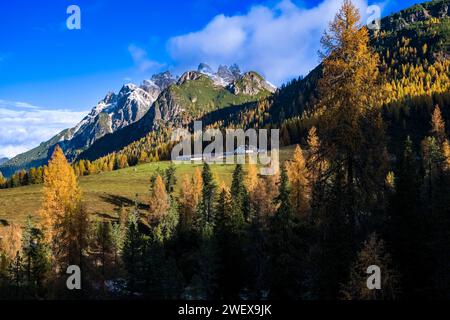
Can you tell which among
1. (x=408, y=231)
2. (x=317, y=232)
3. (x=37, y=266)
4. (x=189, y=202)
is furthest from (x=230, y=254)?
(x=189, y=202)

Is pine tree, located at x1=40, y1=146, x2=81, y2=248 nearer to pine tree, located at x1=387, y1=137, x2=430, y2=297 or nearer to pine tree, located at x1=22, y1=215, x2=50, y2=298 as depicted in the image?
pine tree, located at x1=22, y1=215, x2=50, y2=298

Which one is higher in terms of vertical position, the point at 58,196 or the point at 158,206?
the point at 58,196

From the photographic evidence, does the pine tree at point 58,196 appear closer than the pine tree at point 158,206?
Yes

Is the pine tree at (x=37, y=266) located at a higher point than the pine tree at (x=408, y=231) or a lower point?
lower

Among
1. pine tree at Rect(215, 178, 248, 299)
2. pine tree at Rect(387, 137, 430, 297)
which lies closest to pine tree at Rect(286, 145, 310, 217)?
pine tree at Rect(215, 178, 248, 299)

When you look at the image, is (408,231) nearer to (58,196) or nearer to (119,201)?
(58,196)

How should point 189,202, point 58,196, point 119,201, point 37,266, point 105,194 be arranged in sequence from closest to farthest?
point 58,196 → point 37,266 → point 189,202 → point 119,201 → point 105,194

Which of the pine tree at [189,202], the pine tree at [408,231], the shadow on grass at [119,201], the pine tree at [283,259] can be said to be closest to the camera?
the pine tree at [408,231]

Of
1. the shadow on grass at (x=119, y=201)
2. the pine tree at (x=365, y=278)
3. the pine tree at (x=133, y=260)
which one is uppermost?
the shadow on grass at (x=119, y=201)

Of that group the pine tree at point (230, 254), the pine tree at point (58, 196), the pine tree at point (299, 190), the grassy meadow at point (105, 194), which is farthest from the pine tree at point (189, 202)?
the pine tree at point (58, 196)

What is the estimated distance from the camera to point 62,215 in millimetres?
35312

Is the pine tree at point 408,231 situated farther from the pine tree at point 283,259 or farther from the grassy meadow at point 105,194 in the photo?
the grassy meadow at point 105,194
